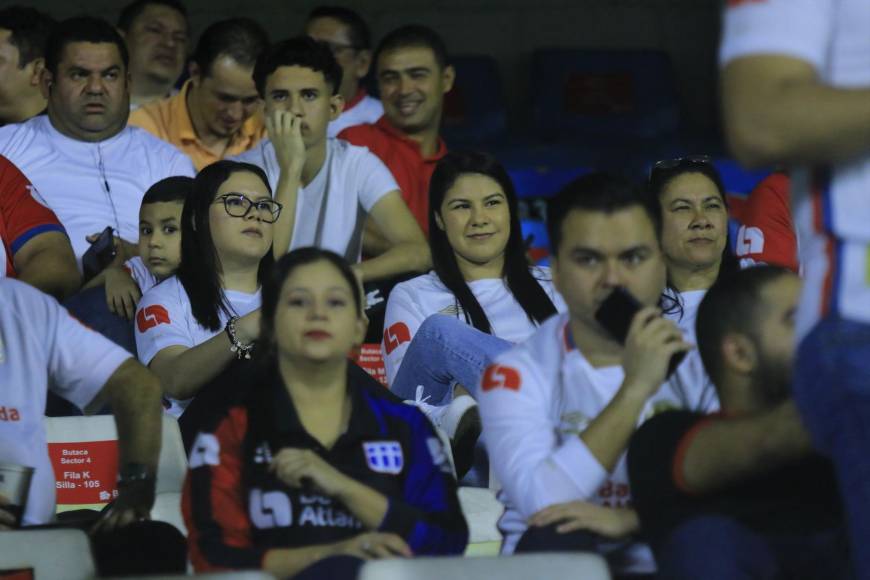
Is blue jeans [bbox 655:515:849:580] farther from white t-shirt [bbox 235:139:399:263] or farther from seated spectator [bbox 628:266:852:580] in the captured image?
white t-shirt [bbox 235:139:399:263]

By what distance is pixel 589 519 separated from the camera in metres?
2.21

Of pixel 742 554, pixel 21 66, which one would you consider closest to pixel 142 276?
pixel 21 66

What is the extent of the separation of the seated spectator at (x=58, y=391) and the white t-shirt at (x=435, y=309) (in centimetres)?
91

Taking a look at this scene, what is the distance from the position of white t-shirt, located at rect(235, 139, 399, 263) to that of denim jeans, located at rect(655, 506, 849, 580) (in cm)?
251

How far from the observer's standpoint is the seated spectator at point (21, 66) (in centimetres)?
477

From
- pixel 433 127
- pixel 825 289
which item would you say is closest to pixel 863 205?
pixel 825 289

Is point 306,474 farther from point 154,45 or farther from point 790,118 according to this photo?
point 154,45

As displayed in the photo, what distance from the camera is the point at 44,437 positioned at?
2814mm

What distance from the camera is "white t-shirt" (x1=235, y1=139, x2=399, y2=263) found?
4.35m

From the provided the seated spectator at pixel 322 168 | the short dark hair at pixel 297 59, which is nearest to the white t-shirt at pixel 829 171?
the seated spectator at pixel 322 168

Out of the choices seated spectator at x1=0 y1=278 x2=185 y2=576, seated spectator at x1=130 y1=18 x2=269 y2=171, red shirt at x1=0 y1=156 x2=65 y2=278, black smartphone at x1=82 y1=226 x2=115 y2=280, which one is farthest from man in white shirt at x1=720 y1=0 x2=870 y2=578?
seated spectator at x1=130 y1=18 x2=269 y2=171

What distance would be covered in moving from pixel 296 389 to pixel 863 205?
1257 millimetres

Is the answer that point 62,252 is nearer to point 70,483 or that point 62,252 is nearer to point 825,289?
point 70,483

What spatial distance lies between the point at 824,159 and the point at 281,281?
1.29 meters
